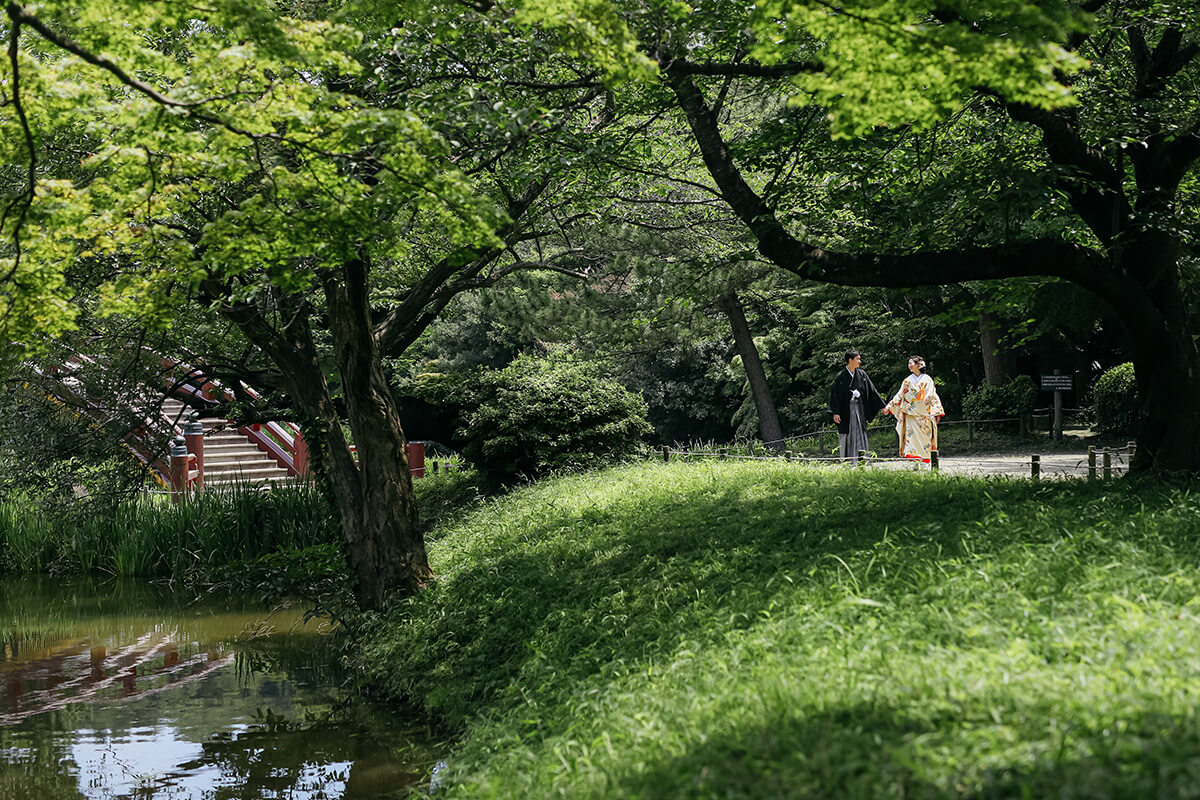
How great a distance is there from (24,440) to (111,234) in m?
7.98

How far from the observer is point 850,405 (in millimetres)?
14734

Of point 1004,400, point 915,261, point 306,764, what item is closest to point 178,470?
point 306,764

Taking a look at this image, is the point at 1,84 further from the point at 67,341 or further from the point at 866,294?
the point at 866,294

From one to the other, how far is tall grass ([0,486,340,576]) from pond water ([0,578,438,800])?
196cm

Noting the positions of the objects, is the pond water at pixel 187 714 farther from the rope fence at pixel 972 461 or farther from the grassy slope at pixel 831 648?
the rope fence at pixel 972 461

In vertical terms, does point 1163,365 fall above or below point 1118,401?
above

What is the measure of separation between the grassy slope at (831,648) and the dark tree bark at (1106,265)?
1.08m

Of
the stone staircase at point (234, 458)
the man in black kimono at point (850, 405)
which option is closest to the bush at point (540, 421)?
the man in black kimono at point (850, 405)

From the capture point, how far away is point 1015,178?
29.9ft

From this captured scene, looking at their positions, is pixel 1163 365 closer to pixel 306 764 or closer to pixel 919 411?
pixel 919 411

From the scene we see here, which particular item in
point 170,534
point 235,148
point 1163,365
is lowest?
point 170,534

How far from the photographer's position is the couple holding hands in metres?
14.4

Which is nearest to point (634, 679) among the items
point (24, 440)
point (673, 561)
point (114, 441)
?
point (673, 561)

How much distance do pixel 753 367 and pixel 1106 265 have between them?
16.0 meters
